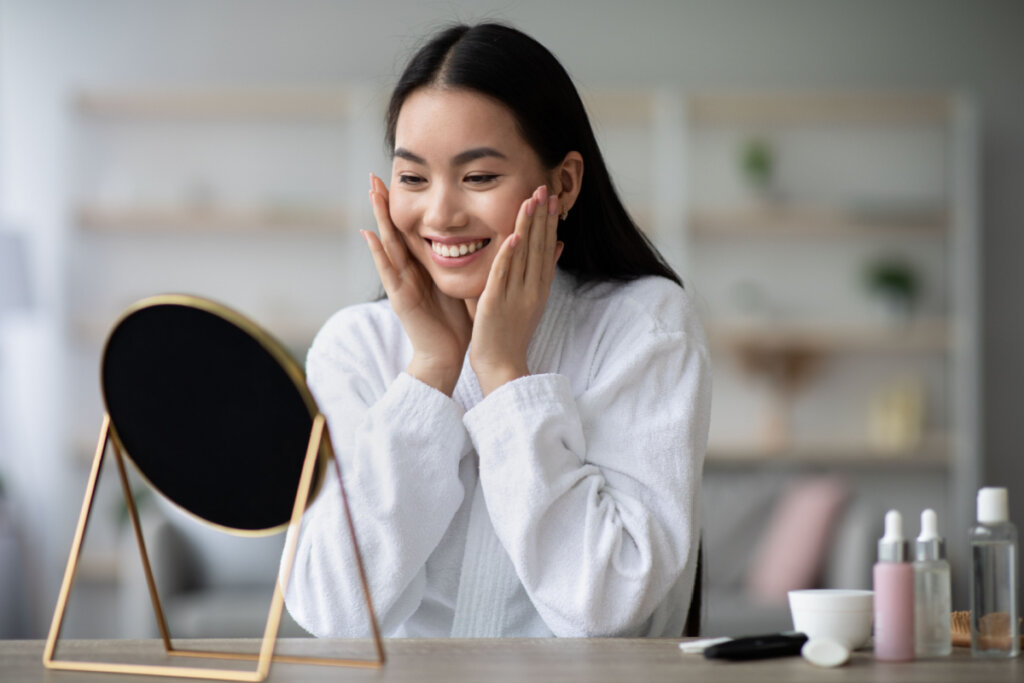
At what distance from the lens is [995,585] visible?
3.38 ft

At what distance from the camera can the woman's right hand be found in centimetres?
143

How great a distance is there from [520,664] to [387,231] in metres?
0.71

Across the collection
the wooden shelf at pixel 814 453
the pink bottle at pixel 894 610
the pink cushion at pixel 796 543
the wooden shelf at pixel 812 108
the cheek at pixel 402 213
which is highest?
the wooden shelf at pixel 812 108

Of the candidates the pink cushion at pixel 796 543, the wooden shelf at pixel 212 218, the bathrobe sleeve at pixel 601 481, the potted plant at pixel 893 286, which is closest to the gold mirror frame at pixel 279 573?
the bathrobe sleeve at pixel 601 481

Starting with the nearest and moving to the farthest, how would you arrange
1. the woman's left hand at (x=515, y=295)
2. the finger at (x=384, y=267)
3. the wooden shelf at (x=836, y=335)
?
the woman's left hand at (x=515, y=295) < the finger at (x=384, y=267) < the wooden shelf at (x=836, y=335)

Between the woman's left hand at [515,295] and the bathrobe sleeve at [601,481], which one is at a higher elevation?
the woman's left hand at [515,295]

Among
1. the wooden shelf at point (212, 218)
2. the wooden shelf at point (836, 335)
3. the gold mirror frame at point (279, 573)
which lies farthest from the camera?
the wooden shelf at point (836, 335)

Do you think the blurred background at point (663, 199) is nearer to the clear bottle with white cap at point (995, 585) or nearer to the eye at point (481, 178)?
the eye at point (481, 178)

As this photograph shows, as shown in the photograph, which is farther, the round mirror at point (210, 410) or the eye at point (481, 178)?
the eye at point (481, 178)

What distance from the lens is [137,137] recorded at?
516 centimetres

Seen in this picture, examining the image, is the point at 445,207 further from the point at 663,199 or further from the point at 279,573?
the point at 663,199

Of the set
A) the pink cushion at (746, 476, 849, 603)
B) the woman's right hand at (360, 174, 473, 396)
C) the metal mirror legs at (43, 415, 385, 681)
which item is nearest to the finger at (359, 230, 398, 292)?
the woman's right hand at (360, 174, 473, 396)

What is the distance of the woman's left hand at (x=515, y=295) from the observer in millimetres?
1387

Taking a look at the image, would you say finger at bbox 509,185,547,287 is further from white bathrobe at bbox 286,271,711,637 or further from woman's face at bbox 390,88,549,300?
white bathrobe at bbox 286,271,711,637
